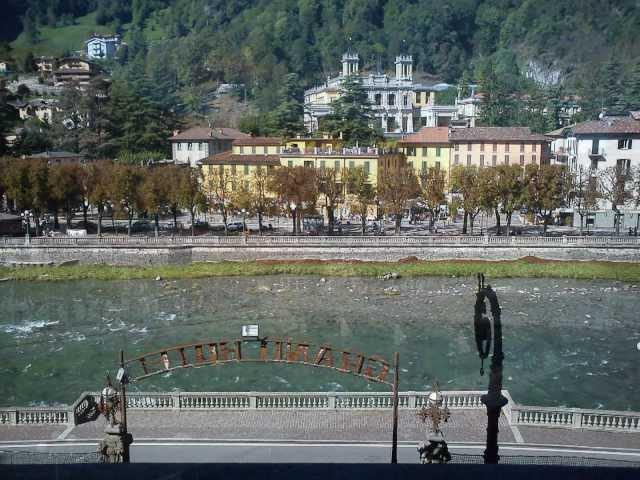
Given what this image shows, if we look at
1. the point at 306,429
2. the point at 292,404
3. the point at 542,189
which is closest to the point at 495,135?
the point at 542,189

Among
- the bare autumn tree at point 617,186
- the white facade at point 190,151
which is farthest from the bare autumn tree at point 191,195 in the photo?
the bare autumn tree at point 617,186

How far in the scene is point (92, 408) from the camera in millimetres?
18500

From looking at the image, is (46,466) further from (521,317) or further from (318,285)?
(318,285)

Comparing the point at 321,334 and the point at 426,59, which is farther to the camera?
the point at 426,59

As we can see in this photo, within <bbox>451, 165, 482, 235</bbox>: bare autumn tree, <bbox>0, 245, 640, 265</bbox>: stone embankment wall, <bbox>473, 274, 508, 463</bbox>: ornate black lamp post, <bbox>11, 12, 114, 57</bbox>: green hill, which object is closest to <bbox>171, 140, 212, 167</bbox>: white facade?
<bbox>0, 245, 640, 265</bbox>: stone embankment wall

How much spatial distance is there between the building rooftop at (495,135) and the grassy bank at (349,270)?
786 inches

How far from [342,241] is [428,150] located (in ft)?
69.1

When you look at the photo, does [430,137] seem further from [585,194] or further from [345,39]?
[345,39]

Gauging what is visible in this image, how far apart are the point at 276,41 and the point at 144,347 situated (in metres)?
126

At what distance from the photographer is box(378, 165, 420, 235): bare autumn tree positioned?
47.8 m

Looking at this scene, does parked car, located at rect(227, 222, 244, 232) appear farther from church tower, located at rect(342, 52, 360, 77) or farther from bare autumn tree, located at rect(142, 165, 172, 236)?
church tower, located at rect(342, 52, 360, 77)

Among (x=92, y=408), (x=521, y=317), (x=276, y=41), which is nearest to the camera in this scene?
(x=92, y=408)

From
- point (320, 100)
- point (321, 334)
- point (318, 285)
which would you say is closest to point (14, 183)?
point (318, 285)

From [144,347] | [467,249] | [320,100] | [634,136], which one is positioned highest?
[320,100]
